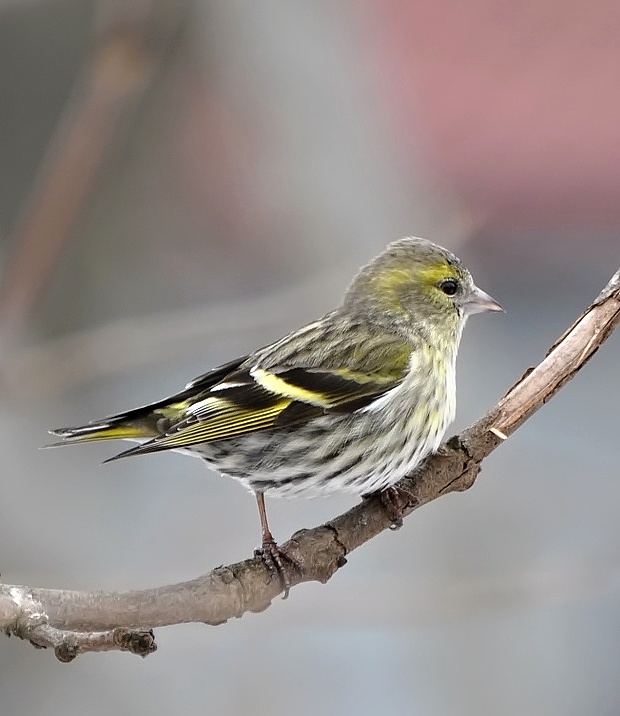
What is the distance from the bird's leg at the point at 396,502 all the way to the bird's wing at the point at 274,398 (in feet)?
0.72

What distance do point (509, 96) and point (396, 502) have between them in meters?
3.59

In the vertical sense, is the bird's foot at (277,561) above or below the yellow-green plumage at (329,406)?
below

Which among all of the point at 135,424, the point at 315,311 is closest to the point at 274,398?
the point at 135,424

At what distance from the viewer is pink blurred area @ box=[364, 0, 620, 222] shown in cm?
553

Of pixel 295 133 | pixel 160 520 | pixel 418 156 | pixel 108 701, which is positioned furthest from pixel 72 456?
pixel 418 156

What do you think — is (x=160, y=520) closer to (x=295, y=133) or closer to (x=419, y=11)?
(x=295, y=133)

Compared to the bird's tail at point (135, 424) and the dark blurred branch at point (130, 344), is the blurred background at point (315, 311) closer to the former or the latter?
the dark blurred branch at point (130, 344)

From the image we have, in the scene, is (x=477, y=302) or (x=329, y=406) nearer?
(x=329, y=406)

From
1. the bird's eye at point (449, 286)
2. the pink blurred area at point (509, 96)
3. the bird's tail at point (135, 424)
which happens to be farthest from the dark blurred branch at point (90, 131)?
the pink blurred area at point (509, 96)

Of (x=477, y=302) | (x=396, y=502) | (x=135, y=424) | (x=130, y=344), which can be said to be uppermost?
(x=130, y=344)

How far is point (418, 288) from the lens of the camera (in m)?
2.86

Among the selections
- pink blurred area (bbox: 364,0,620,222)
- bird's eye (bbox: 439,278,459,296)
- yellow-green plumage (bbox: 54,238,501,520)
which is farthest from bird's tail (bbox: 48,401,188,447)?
pink blurred area (bbox: 364,0,620,222)

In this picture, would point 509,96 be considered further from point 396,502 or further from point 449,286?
point 396,502

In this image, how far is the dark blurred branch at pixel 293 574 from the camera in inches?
65.6
